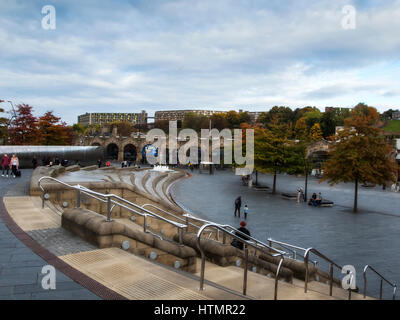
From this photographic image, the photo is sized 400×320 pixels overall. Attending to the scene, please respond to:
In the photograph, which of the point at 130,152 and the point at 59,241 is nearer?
the point at 59,241

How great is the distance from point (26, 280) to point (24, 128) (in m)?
42.8

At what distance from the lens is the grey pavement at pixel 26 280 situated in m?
4.64

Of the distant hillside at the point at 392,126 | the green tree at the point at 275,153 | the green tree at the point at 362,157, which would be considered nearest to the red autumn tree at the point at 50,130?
the green tree at the point at 275,153

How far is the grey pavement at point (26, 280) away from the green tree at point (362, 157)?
21364 mm

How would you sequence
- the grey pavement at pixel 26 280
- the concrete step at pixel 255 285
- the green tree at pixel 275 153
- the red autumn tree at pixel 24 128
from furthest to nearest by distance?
1. the red autumn tree at pixel 24 128
2. the green tree at pixel 275 153
3. the concrete step at pixel 255 285
4. the grey pavement at pixel 26 280

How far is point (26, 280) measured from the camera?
5109mm

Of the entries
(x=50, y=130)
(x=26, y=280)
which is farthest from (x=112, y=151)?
(x=26, y=280)

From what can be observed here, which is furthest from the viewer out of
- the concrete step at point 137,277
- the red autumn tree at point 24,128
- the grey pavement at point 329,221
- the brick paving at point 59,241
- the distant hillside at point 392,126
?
the distant hillside at point 392,126

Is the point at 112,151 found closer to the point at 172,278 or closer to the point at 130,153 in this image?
the point at 130,153

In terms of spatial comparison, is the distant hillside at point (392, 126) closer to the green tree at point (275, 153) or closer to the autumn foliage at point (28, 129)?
the green tree at point (275, 153)

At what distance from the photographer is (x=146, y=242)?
22.8ft

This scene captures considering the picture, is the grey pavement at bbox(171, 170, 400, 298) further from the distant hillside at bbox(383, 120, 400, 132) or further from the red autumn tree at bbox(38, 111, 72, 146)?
the distant hillside at bbox(383, 120, 400, 132)

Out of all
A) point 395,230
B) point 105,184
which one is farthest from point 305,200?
point 105,184
